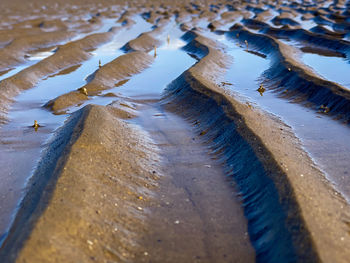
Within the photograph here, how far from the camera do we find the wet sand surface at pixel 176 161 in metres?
5.39

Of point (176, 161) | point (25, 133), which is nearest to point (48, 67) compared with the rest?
point (25, 133)

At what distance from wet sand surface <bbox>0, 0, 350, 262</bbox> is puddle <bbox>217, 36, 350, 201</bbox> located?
0.04m

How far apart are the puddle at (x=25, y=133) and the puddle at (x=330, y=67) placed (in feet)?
27.6

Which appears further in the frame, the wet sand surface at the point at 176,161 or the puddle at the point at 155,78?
the puddle at the point at 155,78

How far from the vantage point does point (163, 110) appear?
1158 cm

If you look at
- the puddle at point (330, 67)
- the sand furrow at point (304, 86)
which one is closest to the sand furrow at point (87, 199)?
the sand furrow at point (304, 86)

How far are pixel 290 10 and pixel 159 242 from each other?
1380 inches

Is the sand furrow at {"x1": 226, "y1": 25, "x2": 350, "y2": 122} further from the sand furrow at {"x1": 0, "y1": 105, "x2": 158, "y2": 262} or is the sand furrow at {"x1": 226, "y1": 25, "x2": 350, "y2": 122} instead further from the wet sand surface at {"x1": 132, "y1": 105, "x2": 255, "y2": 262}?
the sand furrow at {"x1": 0, "y1": 105, "x2": 158, "y2": 262}

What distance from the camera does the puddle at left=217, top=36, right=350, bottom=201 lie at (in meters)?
7.72

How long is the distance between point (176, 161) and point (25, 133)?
400cm

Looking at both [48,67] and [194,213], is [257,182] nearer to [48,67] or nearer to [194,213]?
[194,213]

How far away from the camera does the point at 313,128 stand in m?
9.81

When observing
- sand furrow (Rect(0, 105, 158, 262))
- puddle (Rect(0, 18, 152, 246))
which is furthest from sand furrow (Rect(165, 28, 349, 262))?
puddle (Rect(0, 18, 152, 246))

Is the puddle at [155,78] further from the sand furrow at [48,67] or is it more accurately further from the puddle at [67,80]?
the sand furrow at [48,67]
